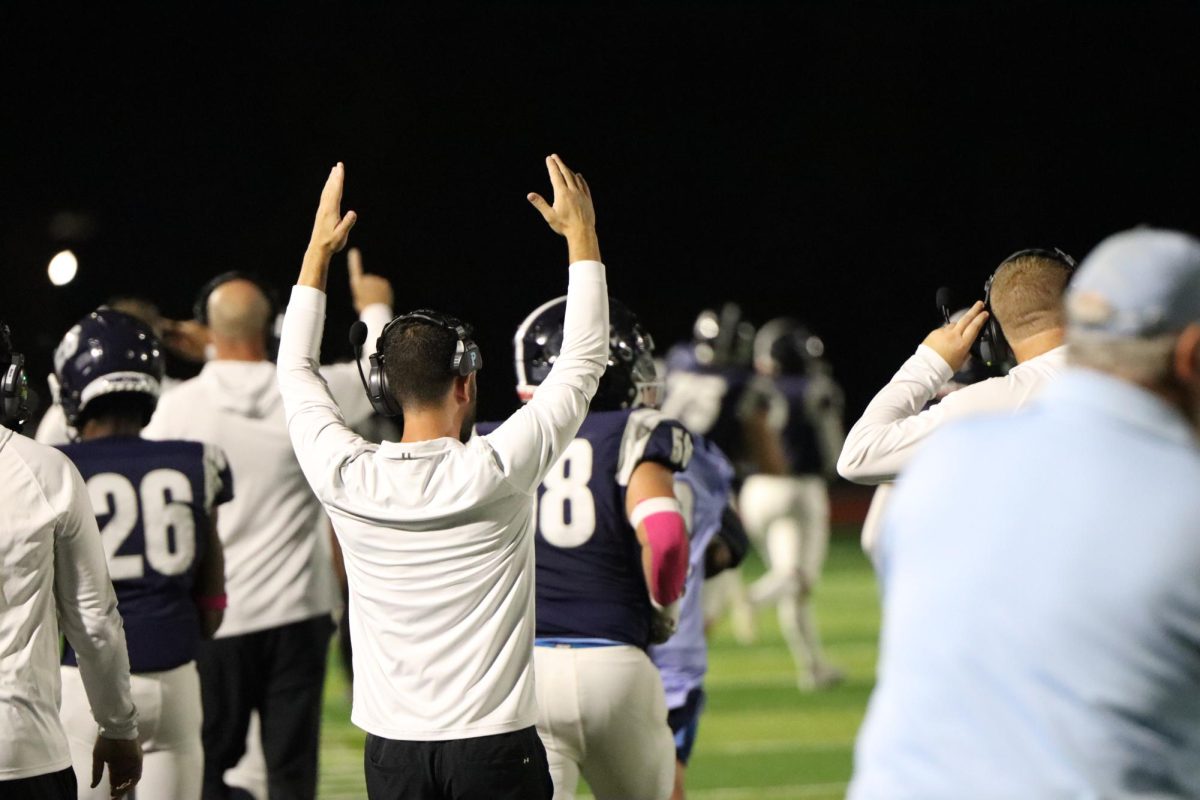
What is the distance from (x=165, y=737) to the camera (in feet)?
15.2

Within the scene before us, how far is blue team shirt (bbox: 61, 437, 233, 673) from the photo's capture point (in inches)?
181

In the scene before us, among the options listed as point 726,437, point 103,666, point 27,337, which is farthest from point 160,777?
point 27,337

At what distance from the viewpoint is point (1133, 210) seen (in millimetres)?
24391

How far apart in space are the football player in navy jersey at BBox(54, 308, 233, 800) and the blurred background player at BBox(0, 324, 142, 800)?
96 centimetres

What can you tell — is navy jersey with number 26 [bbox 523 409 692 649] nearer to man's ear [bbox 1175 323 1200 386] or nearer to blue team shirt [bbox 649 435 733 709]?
blue team shirt [bbox 649 435 733 709]

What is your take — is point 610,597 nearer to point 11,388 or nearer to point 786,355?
point 11,388

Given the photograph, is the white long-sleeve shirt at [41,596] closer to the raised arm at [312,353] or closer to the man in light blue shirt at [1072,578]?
the raised arm at [312,353]

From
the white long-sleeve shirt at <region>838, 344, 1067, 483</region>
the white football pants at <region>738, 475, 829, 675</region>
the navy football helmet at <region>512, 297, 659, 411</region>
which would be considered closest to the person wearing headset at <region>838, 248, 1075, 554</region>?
the white long-sleeve shirt at <region>838, 344, 1067, 483</region>

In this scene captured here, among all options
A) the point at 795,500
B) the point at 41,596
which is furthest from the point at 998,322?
the point at 795,500

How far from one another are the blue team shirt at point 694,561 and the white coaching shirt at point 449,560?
6.26 feet

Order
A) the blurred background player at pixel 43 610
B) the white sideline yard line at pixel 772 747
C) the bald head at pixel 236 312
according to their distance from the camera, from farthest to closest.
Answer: the white sideline yard line at pixel 772 747
the bald head at pixel 236 312
the blurred background player at pixel 43 610

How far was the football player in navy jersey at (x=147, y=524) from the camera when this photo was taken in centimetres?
460

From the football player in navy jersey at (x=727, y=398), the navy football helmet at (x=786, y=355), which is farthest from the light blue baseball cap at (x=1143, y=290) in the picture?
the navy football helmet at (x=786, y=355)

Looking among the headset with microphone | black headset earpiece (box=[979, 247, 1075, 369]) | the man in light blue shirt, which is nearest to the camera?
the man in light blue shirt
